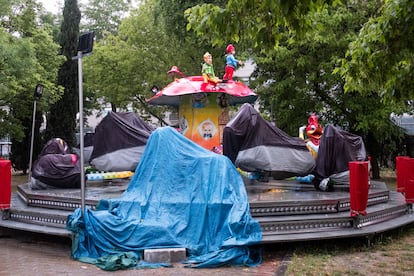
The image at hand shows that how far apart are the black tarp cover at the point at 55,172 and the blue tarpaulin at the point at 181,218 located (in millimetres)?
3522

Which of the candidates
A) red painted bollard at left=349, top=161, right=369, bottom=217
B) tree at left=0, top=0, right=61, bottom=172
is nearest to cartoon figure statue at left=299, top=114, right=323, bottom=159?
red painted bollard at left=349, top=161, right=369, bottom=217

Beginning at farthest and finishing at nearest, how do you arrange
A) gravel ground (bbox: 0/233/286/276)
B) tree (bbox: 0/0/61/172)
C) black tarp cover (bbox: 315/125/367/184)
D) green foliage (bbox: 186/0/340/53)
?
tree (bbox: 0/0/61/172) → black tarp cover (bbox: 315/125/367/184) → gravel ground (bbox: 0/233/286/276) → green foliage (bbox: 186/0/340/53)

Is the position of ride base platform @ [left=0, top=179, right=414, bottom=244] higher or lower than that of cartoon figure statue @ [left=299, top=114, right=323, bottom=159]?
lower

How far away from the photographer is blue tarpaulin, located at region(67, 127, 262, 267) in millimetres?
7141

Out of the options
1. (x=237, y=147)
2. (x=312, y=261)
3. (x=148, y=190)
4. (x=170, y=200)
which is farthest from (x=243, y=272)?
(x=237, y=147)

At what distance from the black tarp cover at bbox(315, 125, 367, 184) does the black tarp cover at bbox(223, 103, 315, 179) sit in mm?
333

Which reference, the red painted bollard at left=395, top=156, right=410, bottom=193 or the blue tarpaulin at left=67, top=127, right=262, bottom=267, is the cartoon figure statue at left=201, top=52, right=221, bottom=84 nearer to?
the blue tarpaulin at left=67, top=127, right=262, bottom=267

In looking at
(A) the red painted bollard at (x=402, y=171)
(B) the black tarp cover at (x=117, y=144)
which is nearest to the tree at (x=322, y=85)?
(A) the red painted bollard at (x=402, y=171)

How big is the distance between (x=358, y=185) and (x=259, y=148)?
2.63m

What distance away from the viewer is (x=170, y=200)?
795 cm

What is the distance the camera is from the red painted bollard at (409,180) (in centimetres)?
963

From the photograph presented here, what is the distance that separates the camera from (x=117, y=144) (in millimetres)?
11781

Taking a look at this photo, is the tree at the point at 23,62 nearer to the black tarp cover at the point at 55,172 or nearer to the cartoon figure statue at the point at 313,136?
the black tarp cover at the point at 55,172

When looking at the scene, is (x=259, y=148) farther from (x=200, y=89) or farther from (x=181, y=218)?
(x=200, y=89)
